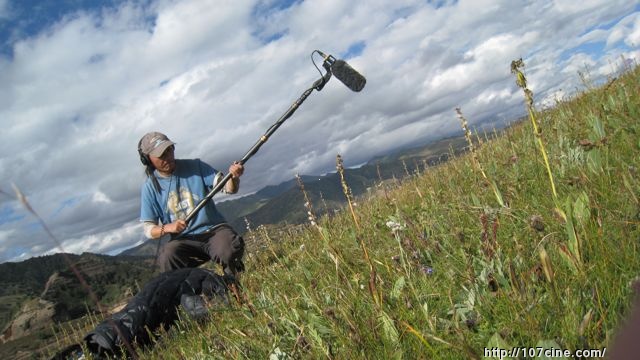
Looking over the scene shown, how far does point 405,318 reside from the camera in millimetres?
2451

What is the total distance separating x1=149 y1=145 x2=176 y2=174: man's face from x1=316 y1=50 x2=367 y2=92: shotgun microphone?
322 cm

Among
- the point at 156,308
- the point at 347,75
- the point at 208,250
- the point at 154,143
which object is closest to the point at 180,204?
the point at 208,250

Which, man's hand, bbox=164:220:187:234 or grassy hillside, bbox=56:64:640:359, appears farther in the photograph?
man's hand, bbox=164:220:187:234

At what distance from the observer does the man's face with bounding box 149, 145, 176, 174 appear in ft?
25.3

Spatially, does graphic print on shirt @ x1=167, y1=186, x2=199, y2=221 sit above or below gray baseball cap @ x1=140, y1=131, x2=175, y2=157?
below

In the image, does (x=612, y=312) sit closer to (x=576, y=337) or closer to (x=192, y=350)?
(x=576, y=337)

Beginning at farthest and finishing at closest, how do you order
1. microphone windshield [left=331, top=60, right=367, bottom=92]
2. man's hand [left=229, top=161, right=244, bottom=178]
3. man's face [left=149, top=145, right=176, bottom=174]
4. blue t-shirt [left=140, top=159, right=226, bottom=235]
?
blue t-shirt [left=140, top=159, right=226, bottom=235] < man's face [left=149, top=145, right=176, bottom=174] < man's hand [left=229, top=161, right=244, bottom=178] < microphone windshield [left=331, top=60, right=367, bottom=92]

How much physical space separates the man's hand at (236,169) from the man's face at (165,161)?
1.27 metres

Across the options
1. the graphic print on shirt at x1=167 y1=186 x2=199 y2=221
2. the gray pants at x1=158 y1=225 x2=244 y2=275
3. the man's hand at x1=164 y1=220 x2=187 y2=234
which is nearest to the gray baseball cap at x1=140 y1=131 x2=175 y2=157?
the graphic print on shirt at x1=167 y1=186 x2=199 y2=221

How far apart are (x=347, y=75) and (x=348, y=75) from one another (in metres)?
0.02

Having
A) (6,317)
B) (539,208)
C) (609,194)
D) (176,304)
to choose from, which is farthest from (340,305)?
(6,317)

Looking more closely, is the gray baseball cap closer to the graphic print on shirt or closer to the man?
the man

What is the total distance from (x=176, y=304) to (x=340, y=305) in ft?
12.4

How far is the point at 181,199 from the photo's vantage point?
8000mm
